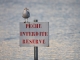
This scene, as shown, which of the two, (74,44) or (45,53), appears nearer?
(45,53)

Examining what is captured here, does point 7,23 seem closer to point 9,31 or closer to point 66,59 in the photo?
point 9,31

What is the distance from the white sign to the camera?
2695 millimetres

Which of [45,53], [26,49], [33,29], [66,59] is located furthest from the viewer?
[26,49]

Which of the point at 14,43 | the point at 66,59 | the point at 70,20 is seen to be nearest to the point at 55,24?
the point at 70,20

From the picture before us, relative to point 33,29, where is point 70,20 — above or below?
above

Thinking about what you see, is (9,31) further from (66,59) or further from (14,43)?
(66,59)

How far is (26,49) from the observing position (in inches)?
238

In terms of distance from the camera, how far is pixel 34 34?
8.95 feet

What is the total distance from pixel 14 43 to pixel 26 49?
0.44 metres

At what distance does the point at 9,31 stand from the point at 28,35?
4548 millimetres

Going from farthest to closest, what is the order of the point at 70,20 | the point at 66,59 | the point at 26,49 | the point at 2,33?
the point at 70,20 < the point at 2,33 < the point at 26,49 < the point at 66,59

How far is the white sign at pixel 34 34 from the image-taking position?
2.70m

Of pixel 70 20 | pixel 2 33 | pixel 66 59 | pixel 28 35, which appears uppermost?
pixel 70 20

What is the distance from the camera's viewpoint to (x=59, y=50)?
19.2 feet
